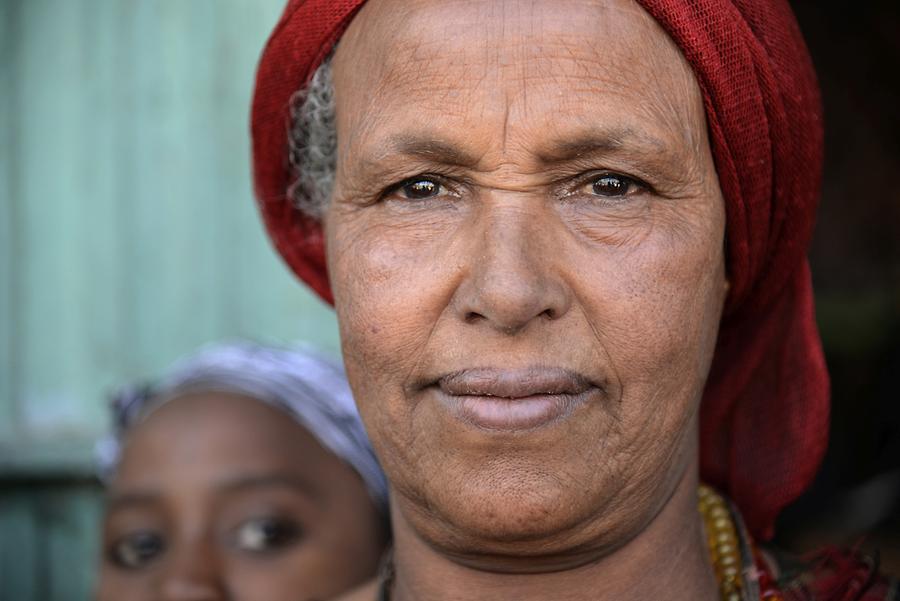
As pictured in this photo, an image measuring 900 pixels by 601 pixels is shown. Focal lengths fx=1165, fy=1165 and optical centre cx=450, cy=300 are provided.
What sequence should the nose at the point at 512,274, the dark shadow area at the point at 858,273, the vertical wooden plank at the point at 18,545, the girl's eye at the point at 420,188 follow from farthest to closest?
the dark shadow area at the point at 858,273 < the vertical wooden plank at the point at 18,545 < the girl's eye at the point at 420,188 < the nose at the point at 512,274

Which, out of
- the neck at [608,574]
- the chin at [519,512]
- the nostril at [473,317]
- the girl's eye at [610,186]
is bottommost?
the neck at [608,574]

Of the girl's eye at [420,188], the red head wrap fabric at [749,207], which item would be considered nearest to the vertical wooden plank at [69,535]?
the red head wrap fabric at [749,207]

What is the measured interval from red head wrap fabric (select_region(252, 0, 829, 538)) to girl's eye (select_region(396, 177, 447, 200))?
1.21 ft

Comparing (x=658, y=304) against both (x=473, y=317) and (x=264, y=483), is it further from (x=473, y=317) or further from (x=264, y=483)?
(x=264, y=483)

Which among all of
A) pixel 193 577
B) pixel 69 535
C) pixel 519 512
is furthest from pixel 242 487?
pixel 69 535

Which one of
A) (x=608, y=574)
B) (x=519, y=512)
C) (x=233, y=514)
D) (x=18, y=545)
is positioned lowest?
(x=18, y=545)

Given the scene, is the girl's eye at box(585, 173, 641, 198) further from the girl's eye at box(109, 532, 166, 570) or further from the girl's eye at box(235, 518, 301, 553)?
the girl's eye at box(109, 532, 166, 570)

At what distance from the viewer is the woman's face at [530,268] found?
200 cm

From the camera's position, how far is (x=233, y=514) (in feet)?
10.6

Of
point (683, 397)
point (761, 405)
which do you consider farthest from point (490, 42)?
point (761, 405)

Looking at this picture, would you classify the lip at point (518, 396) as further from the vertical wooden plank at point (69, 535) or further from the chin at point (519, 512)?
the vertical wooden plank at point (69, 535)

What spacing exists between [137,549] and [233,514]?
1.08 feet

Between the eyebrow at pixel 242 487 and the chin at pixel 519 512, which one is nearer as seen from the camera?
the chin at pixel 519 512

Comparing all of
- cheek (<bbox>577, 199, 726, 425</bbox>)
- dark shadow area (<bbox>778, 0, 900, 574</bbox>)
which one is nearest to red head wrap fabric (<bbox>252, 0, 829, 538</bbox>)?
cheek (<bbox>577, 199, 726, 425</bbox>)
